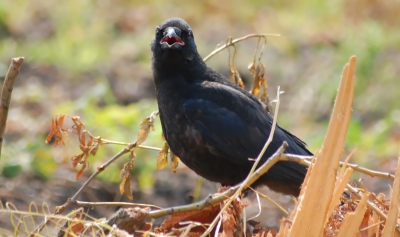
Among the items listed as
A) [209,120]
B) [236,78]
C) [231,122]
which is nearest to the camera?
[209,120]

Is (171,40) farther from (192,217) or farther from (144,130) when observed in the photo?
(192,217)

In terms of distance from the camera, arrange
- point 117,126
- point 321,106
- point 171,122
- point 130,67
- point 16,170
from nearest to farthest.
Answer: point 171,122
point 16,170
point 117,126
point 321,106
point 130,67

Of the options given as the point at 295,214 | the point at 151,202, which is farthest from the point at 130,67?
the point at 295,214

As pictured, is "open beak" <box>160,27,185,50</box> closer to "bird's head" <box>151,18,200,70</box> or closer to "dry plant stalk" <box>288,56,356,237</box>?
"bird's head" <box>151,18,200,70</box>

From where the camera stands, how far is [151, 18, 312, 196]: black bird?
388 cm

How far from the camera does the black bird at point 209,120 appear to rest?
12.7 ft

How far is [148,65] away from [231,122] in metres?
5.10

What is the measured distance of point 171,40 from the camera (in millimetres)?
4105

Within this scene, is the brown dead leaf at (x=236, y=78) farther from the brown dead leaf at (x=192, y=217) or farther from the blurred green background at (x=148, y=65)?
the blurred green background at (x=148, y=65)

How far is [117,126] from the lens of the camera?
6.39 m

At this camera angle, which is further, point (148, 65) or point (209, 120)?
point (148, 65)

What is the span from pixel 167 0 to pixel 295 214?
9665 mm

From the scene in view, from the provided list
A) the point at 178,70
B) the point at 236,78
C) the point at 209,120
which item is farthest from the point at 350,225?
the point at 236,78

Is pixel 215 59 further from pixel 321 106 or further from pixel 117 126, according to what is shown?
pixel 117 126
